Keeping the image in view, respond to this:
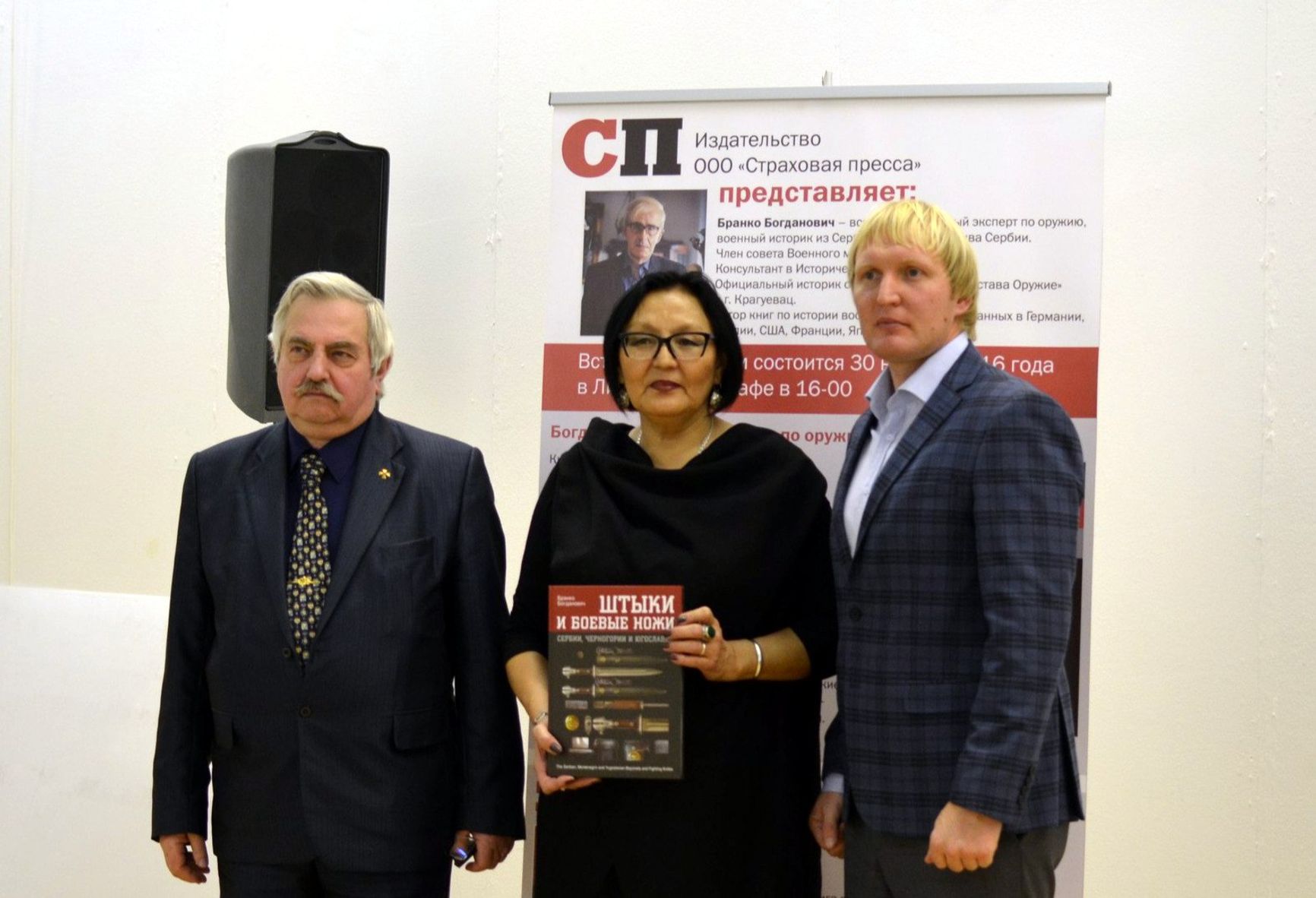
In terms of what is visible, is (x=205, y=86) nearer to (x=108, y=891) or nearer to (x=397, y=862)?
(x=108, y=891)

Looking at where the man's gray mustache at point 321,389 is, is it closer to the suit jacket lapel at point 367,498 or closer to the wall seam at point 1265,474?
the suit jacket lapel at point 367,498

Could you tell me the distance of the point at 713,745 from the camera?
2217 mm

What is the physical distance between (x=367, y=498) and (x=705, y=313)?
2.39ft

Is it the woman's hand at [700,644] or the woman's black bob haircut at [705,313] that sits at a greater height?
the woman's black bob haircut at [705,313]

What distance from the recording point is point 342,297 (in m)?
2.50

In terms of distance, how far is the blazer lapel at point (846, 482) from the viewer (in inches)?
84.6

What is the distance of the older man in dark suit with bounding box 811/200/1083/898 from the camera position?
1.87m

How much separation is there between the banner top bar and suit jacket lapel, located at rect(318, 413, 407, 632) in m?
0.96

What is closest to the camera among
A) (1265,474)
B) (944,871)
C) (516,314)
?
(944,871)

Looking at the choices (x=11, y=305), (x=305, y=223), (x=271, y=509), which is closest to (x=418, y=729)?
(x=271, y=509)

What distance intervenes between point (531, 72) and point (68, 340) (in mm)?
2070

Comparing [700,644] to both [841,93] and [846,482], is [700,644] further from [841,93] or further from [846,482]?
[841,93]

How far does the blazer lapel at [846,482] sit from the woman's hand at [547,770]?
1.87 ft

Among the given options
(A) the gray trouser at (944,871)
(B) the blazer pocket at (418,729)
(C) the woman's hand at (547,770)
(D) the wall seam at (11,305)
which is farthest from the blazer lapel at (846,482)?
(D) the wall seam at (11,305)
